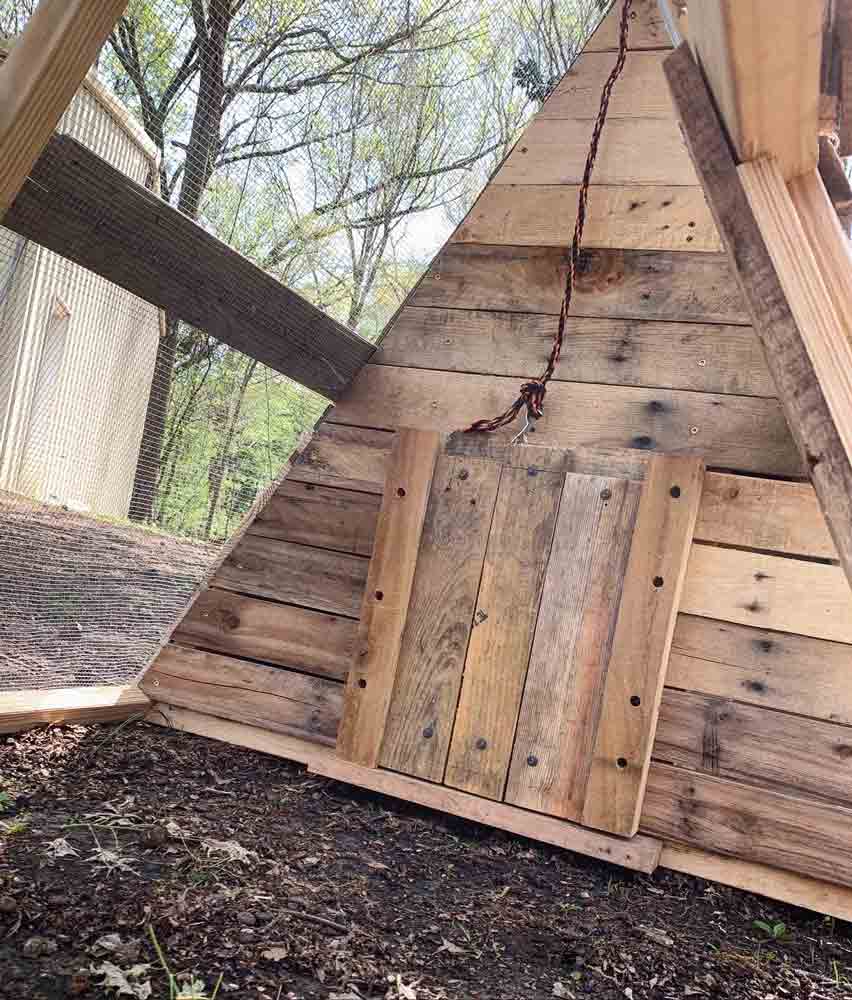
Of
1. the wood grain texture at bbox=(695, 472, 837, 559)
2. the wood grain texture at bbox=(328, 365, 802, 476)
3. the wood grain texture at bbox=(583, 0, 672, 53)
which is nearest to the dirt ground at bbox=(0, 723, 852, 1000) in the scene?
the wood grain texture at bbox=(695, 472, 837, 559)

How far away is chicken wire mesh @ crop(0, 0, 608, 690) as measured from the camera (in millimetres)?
1905

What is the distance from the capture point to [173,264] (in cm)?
206

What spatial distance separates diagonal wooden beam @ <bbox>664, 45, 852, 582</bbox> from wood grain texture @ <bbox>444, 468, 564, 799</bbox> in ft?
4.14

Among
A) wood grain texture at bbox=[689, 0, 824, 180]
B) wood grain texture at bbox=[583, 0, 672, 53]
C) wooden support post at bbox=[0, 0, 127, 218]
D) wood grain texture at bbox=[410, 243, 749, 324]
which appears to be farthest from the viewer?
wood grain texture at bbox=[583, 0, 672, 53]

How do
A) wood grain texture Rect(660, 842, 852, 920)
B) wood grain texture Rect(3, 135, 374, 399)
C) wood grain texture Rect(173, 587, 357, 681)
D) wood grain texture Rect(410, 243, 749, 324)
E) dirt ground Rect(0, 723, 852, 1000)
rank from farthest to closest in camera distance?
wood grain texture Rect(173, 587, 357, 681) < wood grain texture Rect(410, 243, 749, 324) < wood grain texture Rect(660, 842, 852, 920) < wood grain texture Rect(3, 135, 374, 399) < dirt ground Rect(0, 723, 852, 1000)

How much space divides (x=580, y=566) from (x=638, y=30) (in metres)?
1.49

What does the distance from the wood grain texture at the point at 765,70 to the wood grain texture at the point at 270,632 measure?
5.83 ft

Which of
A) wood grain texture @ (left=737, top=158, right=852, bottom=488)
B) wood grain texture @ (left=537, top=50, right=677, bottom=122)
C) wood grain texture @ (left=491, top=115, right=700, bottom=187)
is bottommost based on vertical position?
wood grain texture @ (left=737, top=158, right=852, bottom=488)

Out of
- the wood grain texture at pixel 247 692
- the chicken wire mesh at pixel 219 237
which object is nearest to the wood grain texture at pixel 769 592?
the wood grain texture at pixel 247 692

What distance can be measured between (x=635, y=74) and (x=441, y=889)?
213 centimetres

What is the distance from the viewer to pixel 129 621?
2.75 metres

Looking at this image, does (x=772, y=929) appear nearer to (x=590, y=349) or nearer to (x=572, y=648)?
(x=572, y=648)

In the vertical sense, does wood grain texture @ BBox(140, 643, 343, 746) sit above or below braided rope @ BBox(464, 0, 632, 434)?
below

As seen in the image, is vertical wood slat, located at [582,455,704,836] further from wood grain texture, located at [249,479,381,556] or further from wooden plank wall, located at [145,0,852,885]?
wood grain texture, located at [249,479,381,556]
